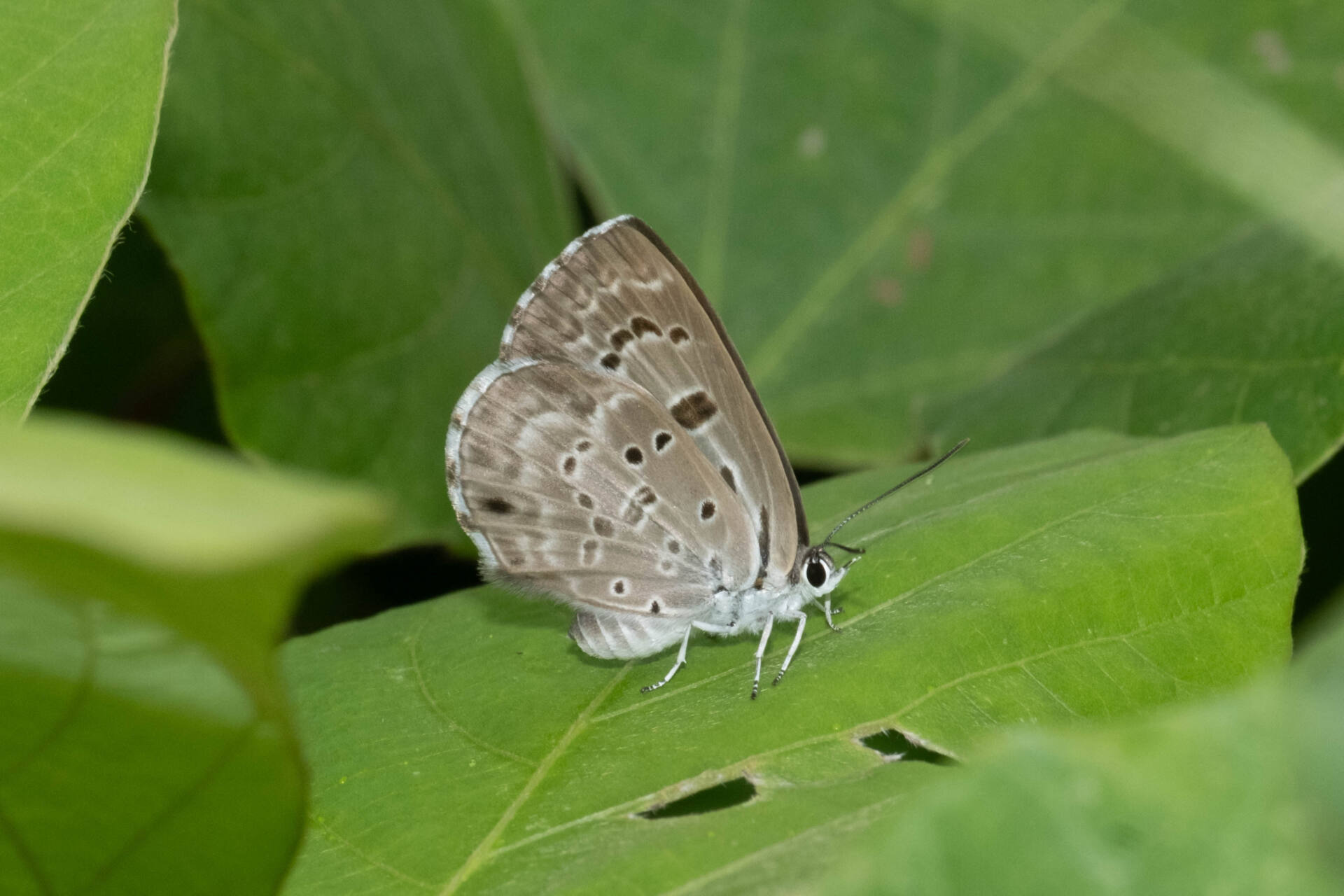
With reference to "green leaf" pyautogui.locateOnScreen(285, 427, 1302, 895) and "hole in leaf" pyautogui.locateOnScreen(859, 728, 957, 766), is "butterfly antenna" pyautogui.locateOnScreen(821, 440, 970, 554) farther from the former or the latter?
"hole in leaf" pyautogui.locateOnScreen(859, 728, 957, 766)

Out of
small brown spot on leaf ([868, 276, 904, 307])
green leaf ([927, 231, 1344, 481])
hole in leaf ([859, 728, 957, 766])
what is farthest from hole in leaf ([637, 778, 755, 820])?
small brown spot on leaf ([868, 276, 904, 307])

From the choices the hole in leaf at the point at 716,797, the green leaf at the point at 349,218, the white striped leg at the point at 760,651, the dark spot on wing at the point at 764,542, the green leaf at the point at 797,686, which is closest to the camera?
the green leaf at the point at 797,686

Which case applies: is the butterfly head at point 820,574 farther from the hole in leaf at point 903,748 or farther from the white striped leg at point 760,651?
the hole in leaf at point 903,748

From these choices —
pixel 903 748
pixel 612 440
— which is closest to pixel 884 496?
pixel 612 440

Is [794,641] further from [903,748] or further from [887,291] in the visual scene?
[887,291]

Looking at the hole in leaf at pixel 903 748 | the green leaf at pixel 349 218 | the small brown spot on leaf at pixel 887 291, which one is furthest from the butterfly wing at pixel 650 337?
the small brown spot on leaf at pixel 887 291

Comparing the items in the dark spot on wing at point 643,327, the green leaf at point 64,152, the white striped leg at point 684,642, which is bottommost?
the white striped leg at point 684,642

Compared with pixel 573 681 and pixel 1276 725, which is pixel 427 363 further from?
pixel 1276 725
